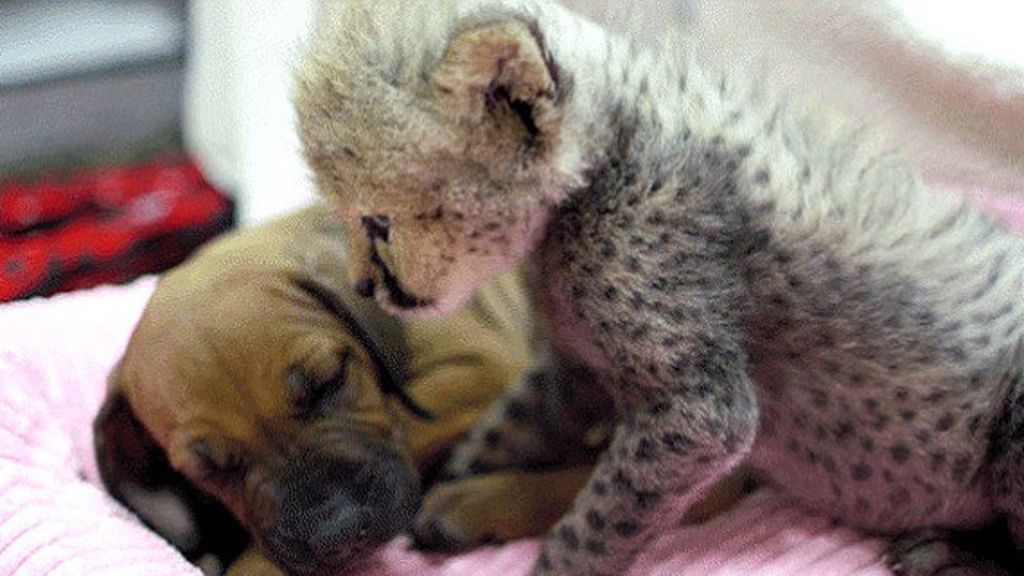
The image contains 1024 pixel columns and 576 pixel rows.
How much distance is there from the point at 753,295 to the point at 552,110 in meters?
0.38

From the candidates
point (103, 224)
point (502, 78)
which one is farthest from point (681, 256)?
point (103, 224)

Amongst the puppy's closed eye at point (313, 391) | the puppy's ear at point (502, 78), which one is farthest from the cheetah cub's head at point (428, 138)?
the puppy's closed eye at point (313, 391)

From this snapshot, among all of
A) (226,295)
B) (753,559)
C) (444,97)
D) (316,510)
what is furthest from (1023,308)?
(226,295)

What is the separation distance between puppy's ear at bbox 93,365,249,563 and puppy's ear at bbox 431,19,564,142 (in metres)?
0.79

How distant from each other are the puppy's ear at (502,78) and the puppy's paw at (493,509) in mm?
662

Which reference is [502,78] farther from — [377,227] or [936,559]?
[936,559]

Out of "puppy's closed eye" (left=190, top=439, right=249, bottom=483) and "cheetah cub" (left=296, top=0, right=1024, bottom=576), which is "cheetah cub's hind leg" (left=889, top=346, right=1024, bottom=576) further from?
"puppy's closed eye" (left=190, top=439, right=249, bottom=483)

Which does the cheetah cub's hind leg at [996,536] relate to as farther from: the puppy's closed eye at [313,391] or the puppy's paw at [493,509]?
the puppy's closed eye at [313,391]

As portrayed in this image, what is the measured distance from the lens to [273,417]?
187 centimetres

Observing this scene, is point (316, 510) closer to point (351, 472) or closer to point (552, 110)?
point (351, 472)

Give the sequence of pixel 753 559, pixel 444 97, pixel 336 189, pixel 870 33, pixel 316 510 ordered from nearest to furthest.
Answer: pixel 444 97 < pixel 336 189 < pixel 316 510 < pixel 753 559 < pixel 870 33

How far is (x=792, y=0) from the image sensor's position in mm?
2562

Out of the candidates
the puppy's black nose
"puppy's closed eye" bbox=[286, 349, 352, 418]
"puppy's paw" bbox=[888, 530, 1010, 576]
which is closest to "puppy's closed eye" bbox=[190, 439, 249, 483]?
A: "puppy's closed eye" bbox=[286, 349, 352, 418]

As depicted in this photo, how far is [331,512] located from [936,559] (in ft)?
2.69
